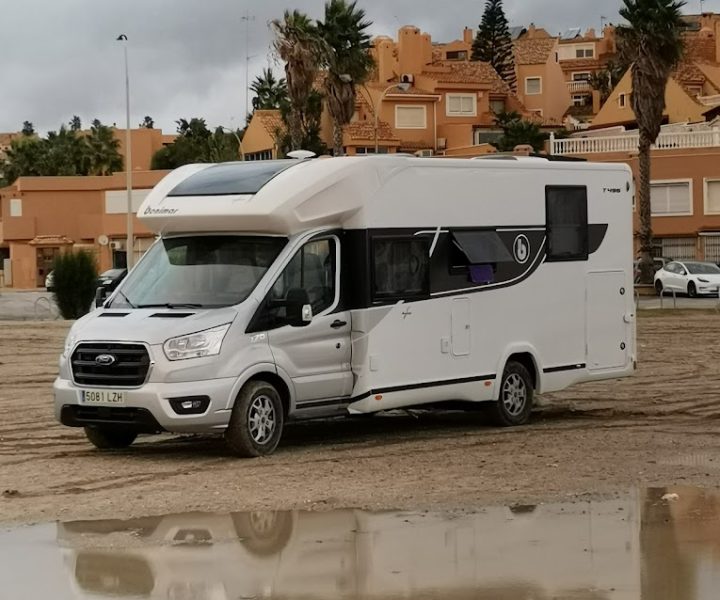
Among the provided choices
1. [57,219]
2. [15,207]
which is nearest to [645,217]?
[57,219]

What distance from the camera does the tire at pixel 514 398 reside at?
16.7 meters

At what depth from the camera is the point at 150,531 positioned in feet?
34.6

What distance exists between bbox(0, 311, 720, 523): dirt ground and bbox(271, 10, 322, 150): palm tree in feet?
131

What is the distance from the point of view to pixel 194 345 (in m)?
13.6

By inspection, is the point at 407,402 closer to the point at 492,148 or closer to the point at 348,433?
the point at 348,433

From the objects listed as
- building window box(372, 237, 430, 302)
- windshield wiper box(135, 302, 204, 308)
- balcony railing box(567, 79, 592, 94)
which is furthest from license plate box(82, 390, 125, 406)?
balcony railing box(567, 79, 592, 94)

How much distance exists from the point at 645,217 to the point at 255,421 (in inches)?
1728

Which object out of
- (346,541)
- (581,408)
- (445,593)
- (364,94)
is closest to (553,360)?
(581,408)

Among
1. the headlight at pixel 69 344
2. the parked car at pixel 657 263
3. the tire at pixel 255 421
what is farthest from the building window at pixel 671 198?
the headlight at pixel 69 344

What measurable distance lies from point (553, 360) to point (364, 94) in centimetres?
7074

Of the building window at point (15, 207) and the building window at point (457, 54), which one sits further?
the building window at point (457, 54)

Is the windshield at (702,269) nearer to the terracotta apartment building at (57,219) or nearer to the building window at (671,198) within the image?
the building window at (671,198)

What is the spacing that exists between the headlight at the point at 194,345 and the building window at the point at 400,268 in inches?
80.4

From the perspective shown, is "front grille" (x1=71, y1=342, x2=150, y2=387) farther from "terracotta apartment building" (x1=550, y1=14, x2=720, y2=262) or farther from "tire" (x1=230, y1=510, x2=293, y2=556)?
"terracotta apartment building" (x1=550, y1=14, x2=720, y2=262)
